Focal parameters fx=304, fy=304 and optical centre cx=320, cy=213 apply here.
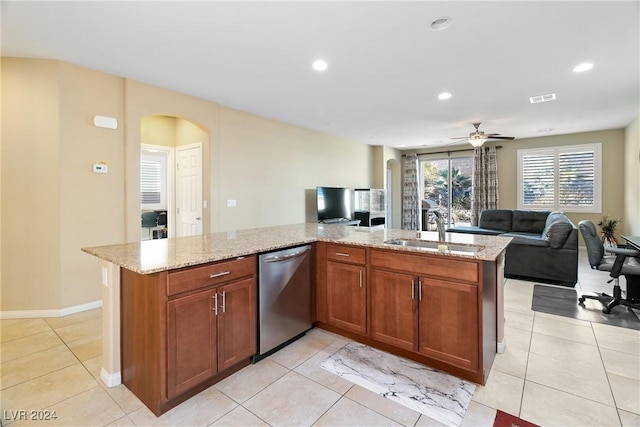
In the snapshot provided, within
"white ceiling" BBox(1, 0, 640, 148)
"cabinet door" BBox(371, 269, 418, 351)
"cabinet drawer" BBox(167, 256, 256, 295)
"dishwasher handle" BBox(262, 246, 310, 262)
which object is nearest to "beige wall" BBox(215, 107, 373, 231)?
"white ceiling" BBox(1, 0, 640, 148)

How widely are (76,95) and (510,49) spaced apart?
450 cm

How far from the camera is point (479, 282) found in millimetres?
2020

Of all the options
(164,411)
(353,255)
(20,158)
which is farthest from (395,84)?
(20,158)

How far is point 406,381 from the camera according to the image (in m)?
2.13

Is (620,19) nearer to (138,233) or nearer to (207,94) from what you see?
(207,94)

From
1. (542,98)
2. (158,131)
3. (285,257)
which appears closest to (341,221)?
(158,131)

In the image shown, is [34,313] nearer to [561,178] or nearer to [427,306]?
[427,306]

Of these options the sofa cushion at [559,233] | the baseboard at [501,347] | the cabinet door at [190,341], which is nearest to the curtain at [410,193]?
the sofa cushion at [559,233]

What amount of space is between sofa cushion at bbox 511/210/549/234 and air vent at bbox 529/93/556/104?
2.49 m

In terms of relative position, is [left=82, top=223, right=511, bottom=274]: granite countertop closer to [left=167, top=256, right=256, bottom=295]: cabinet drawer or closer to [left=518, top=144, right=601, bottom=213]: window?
[left=167, top=256, right=256, bottom=295]: cabinet drawer

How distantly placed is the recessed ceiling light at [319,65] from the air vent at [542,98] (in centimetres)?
313

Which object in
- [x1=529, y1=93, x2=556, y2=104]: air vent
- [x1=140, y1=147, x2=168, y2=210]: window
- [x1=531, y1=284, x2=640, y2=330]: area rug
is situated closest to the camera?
[x1=531, y1=284, x2=640, y2=330]: area rug

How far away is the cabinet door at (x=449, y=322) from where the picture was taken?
2057 mm

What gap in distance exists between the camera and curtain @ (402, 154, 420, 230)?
9.36 meters
